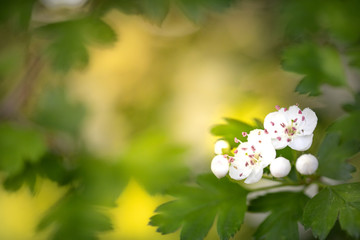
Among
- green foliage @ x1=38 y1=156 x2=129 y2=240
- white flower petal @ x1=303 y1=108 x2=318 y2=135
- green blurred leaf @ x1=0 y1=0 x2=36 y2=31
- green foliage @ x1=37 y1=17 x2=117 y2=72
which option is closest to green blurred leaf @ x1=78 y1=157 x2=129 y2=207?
green foliage @ x1=38 y1=156 x2=129 y2=240

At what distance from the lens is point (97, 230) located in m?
1.10

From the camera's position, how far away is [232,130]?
75 cm

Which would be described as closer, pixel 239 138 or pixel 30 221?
pixel 239 138

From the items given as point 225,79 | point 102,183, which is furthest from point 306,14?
point 102,183

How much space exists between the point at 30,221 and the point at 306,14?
3.99ft

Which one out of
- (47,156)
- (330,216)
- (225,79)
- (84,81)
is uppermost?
(84,81)

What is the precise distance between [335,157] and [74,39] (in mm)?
881

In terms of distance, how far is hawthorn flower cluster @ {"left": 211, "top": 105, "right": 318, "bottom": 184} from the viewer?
659 mm

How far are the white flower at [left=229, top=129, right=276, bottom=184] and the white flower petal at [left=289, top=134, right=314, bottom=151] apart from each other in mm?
36

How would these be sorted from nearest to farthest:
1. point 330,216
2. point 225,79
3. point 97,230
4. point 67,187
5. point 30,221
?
point 330,216, point 97,230, point 67,187, point 30,221, point 225,79

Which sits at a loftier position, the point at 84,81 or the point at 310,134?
the point at 84,81

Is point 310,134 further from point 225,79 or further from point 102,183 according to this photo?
point 225,79

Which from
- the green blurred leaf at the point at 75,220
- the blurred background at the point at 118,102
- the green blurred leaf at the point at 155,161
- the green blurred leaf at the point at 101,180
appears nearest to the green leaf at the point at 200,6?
the blurred background at the point at 118,102

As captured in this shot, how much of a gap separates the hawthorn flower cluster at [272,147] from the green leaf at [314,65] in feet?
0.68
